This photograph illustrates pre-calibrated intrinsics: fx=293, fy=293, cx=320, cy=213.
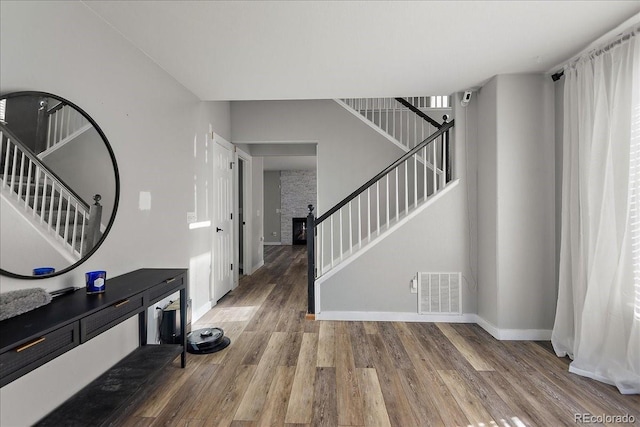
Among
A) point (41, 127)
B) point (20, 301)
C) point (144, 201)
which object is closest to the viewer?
point (20, 301)

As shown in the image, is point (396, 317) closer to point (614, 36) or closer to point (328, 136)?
point (328, 136)

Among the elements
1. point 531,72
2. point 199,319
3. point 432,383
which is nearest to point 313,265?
point 199,319

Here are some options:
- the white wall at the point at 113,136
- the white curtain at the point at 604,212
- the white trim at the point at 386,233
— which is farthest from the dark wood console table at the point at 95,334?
the white curtain at the point at 604,212

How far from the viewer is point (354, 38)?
2.14 metres

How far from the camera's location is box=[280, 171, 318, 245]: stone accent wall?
32.1ft

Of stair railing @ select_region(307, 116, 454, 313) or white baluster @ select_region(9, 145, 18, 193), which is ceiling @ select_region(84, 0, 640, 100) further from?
white baluster @ select_region(9, 145, 18, 193)

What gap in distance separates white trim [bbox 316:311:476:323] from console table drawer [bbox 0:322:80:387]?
7.86 feet

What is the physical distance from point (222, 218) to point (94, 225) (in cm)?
233

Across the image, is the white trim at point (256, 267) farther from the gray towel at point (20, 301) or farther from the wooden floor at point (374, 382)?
the gray towel at point (20, 301)

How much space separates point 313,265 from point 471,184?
1961 mm

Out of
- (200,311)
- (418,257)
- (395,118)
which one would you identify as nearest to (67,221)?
(200,311)

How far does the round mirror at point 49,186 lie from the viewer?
1.37 metres

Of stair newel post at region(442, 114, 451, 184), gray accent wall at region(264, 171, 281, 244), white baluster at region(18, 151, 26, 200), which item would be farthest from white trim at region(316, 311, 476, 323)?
gray accent wall at region(264, 171, 281, 244)

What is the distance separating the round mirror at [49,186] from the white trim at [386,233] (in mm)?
2137
